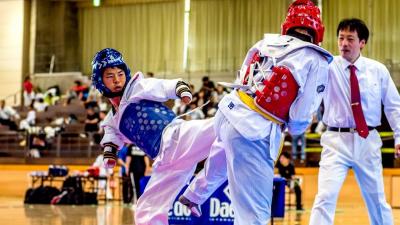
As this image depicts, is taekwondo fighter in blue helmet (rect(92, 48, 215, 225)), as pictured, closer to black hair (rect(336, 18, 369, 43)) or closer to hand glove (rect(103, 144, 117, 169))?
hand glove (rect(103, 144, 117, 169))

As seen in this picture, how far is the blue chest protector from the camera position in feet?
21.1

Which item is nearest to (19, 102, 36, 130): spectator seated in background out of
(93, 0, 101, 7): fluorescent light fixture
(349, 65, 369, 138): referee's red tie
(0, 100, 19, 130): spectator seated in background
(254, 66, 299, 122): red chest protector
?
(0, 100, 19, 130): spectator seated in background

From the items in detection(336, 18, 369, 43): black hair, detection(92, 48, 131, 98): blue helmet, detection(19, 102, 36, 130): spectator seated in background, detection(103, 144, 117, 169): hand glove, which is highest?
detection(336, 18, 369, 43): black hair

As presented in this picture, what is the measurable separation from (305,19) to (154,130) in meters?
1.80

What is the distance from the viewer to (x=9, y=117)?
28.1 m

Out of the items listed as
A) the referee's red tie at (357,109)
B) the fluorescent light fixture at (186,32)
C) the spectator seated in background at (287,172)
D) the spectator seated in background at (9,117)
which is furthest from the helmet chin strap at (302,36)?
the fluorescent light fixture at (186,32)

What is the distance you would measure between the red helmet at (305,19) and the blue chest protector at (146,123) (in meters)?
1.62

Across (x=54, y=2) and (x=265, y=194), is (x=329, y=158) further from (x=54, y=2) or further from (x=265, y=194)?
(x=54, y=2)

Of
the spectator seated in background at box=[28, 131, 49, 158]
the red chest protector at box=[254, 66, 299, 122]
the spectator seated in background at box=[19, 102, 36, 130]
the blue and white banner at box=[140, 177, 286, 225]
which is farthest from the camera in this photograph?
the spectator seated in background at box=[19, 102, 36, 130]

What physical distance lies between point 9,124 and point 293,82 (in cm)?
2363

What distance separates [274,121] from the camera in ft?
16.4

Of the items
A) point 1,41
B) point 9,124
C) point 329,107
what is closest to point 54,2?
point 1,41

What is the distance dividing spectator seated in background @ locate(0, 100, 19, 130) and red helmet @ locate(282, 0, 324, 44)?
23.2 meters

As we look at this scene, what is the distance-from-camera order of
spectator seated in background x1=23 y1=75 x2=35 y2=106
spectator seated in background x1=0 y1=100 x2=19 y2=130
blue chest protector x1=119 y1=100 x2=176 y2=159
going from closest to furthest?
blue chest protector x1=119 y1=100 x2=176 y2=159, spectator seated in background x1=0 y1=100 x2=19 y2=130, spectator seated in background x1=23 y1=75 x2=35 y2=106
